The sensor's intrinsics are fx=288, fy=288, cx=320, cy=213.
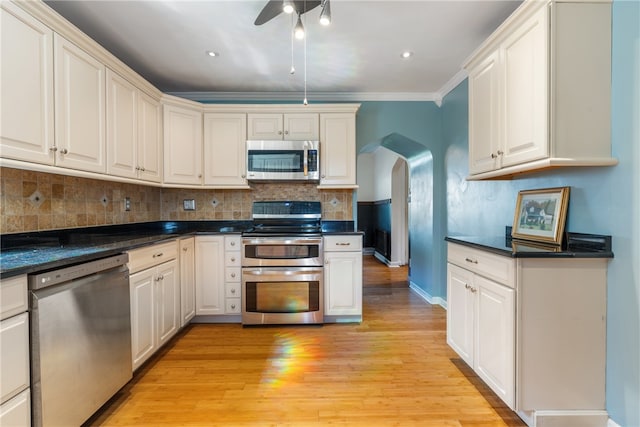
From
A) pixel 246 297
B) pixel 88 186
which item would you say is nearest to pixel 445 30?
pixel 246 297

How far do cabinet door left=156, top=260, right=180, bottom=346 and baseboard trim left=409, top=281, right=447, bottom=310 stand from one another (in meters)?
2.84

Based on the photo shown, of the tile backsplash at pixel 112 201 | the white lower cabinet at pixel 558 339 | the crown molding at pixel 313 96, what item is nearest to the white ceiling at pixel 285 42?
the crown molding at pixel 313 96

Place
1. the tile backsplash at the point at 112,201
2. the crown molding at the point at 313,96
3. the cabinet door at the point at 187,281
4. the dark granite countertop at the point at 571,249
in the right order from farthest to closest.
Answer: the crown molding at the point at 313,96 < the cabinet door at the point at 187,281 < the tile backsplash at the point at 112,201 < the dark granite countertop at the point at 571,249

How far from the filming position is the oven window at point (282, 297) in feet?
9.45

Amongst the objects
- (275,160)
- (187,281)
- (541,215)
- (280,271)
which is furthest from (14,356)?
(541,215)

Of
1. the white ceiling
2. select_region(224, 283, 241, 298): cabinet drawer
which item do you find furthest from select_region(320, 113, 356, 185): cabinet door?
select_region(224, 283, 241, 298): cabinet drawer

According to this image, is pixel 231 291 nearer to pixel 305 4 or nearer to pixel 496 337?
pixel 496 337

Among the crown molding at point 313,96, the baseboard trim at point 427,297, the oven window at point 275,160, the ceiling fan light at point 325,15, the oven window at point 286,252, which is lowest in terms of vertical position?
the baseboard trim at point 427,297

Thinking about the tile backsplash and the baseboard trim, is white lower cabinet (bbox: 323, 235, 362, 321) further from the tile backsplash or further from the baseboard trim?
the baseboard trim

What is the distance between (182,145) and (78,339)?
2.07 metres

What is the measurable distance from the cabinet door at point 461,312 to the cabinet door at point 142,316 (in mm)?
2273

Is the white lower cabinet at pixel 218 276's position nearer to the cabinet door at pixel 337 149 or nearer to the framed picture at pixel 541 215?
the cabinet door at pixel 337 149

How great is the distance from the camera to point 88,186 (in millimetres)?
2400

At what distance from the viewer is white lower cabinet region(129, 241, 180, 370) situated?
6.49 feet
